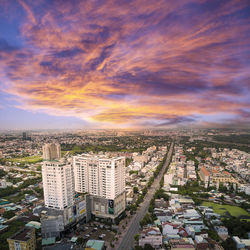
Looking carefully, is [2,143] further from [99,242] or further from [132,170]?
[99,242]

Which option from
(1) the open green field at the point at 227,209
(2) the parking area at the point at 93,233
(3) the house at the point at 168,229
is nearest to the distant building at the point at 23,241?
(2) the parking area at the point at 93,233

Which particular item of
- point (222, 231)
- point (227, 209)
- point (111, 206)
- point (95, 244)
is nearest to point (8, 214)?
point (111, 206)

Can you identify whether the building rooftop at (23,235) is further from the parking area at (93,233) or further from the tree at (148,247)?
the tree at (148,247)

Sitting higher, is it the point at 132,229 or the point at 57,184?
the point at 57,184

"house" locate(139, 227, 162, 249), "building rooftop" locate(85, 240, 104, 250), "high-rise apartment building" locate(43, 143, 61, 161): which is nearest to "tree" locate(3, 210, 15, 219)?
"high-rise apartment building" locate(43, 143, 61, 161)

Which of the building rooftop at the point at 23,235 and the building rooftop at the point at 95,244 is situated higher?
the building rooftop at the point at 23,235

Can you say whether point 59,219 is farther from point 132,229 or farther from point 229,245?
point 229,245

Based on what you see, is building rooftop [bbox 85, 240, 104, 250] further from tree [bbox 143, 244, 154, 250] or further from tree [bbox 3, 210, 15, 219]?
tree [bbox 3, 210, 15, 219]
